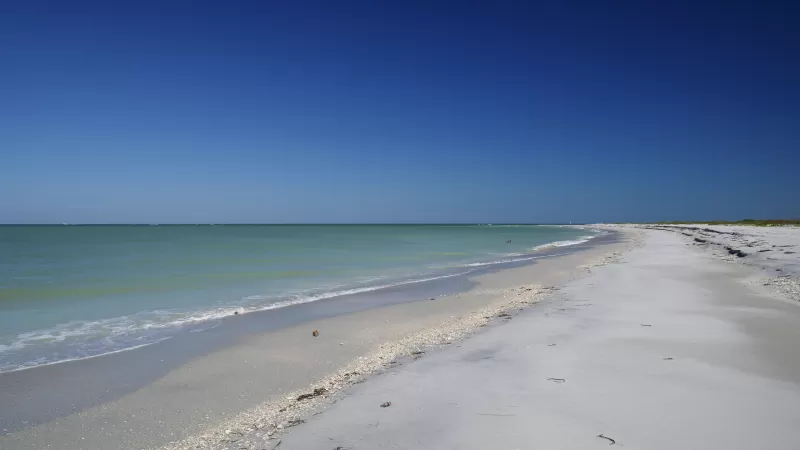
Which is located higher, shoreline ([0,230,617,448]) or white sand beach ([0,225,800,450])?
white sand beach ([0,225,800,450])

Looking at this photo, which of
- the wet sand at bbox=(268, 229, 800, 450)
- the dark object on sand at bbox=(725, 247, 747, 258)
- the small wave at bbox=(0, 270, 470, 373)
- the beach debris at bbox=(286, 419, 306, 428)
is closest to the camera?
the wet sand at bbox=(268, 229, 800, 450)

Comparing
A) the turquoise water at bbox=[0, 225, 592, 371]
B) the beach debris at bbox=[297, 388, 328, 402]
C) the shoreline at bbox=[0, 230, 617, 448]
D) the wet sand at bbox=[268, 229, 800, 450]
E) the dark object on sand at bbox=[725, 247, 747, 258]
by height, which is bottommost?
the turquoise water at bbox=[0, 225, 592, 371]

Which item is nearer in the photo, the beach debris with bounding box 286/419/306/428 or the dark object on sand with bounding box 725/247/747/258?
the beach debris with bounding box 286/419/306/428

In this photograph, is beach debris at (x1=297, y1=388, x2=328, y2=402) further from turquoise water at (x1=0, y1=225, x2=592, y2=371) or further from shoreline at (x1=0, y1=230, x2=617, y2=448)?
turquoise water at (x1=0, y1=225, x2=592, y2=371)

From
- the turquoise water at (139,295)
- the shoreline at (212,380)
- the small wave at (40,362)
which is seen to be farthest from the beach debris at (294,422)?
the turquoise water at (139,295)

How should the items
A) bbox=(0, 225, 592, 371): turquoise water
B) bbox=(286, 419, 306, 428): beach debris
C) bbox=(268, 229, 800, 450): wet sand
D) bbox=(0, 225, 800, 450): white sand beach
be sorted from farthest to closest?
bbox=(0, 225, 592, 371): turquoise water
bbox=(286, 419, 306, 428): beach debris
bbox=(0, 225, 800, 450): white sand beach
bbox=(268, 229, 800, 450): wet sand

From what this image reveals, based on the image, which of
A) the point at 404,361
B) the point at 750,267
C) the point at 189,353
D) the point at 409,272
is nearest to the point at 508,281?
the point at 409,272

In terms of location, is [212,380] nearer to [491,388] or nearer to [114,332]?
[491,388]

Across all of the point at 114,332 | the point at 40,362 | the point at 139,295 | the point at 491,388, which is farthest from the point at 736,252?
the point at 40,362

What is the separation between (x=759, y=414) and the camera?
4.12 m

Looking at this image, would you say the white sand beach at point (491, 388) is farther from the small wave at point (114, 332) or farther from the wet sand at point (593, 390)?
the small wave at point (114, 332)

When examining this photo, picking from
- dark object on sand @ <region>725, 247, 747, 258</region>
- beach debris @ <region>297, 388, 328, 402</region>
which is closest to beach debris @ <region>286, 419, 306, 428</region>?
beach debris @ <region>297, 388, 328, 402</region>

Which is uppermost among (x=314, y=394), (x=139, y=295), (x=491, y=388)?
(x=491, y=388)

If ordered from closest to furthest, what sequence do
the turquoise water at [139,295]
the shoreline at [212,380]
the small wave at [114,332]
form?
the shoreline at [212,380] < the small wave at [114,332] < the turquoise water at [139,295]
